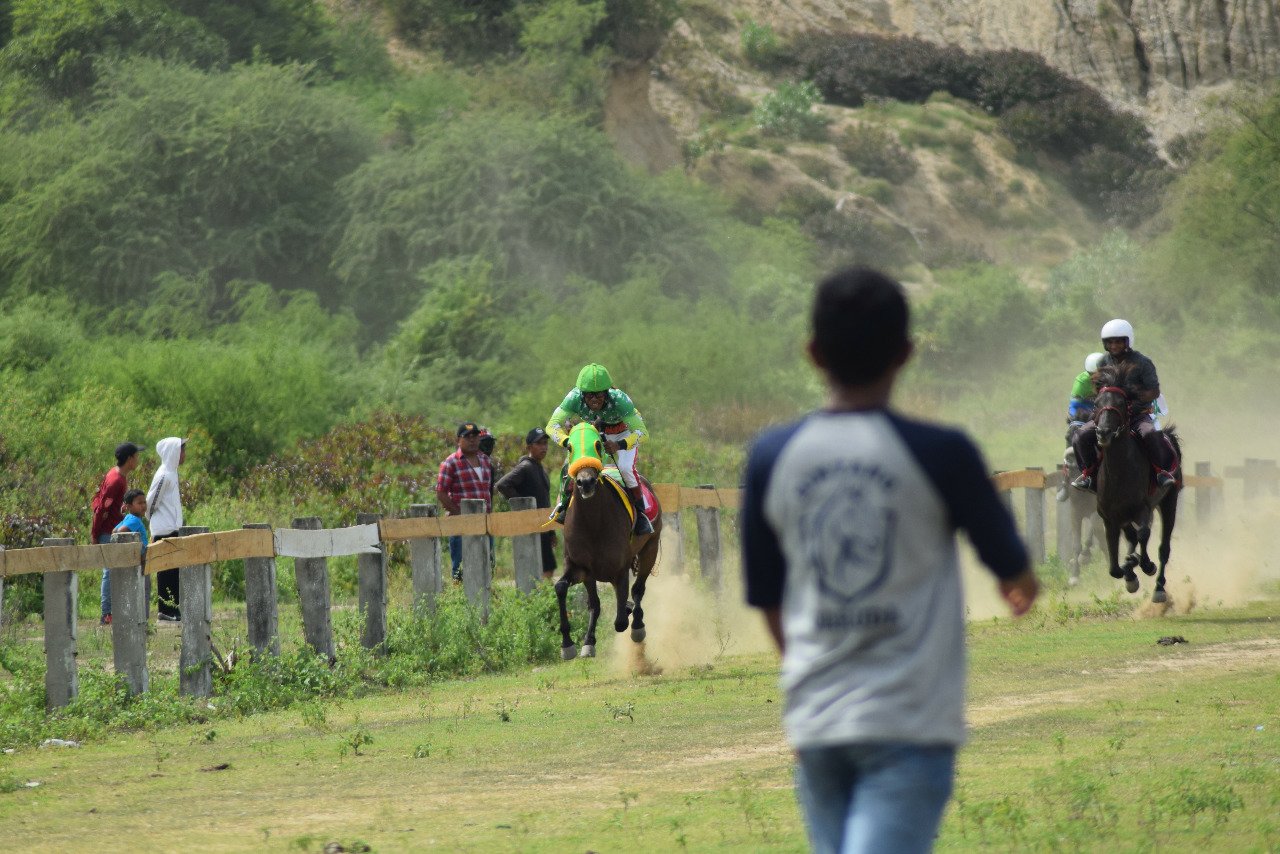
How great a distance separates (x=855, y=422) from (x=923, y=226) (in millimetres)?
70015

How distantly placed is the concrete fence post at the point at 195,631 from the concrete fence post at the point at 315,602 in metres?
1.07

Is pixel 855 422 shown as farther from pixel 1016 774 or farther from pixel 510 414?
pixel 510 414

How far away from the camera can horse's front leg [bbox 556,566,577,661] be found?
47.6 feet

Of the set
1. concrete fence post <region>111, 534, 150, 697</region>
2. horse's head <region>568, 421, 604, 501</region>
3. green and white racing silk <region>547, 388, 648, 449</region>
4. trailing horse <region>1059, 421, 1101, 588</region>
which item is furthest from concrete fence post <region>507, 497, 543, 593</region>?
trailing horse <region>1059, 421, 1101, 588</region>

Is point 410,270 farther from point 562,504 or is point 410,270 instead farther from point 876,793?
point 876,793

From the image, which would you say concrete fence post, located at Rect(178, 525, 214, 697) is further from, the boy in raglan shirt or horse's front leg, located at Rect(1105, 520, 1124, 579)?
horse's front leg, located at Rect(1105, 520, 1124, 579)

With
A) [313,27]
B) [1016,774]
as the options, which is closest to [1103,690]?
[1016,774]

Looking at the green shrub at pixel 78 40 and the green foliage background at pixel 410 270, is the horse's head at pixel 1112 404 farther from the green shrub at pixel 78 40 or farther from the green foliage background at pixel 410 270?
the green shrub at pixel 78 40

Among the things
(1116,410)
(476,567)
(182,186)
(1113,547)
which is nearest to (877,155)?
(182,186)

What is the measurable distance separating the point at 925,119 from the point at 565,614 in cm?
6655

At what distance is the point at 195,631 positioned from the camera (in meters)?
12.3

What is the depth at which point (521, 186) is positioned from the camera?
164 ft

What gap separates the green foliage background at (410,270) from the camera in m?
32.2

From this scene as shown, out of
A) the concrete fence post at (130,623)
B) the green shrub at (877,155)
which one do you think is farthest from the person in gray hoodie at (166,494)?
the green shrub at (877,155)
